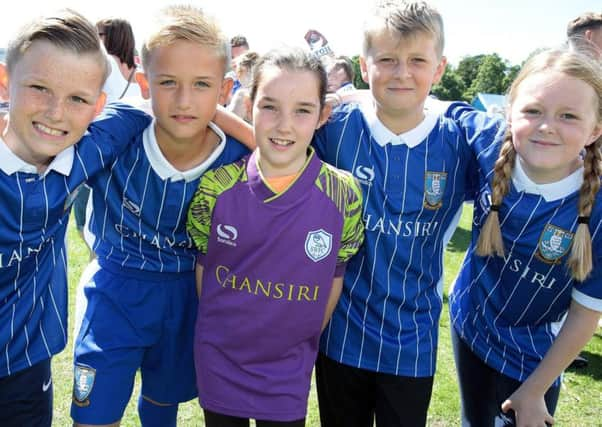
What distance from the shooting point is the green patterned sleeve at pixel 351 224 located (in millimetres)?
1988

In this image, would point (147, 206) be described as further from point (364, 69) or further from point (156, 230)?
point (364, 69)

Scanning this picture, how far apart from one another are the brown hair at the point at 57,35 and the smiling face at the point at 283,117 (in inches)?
25.4

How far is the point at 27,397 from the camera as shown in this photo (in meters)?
1.98

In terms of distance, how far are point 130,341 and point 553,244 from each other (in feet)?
5.50

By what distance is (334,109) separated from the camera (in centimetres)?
232

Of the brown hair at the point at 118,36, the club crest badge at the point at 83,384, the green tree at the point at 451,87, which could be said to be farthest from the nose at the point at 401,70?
the green tree at the point at 451,87

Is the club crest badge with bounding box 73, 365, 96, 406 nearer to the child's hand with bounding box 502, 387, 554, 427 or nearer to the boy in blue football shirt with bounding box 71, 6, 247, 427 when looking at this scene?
the boy in blue football shirt with bounding box 71, 6, 247, 427

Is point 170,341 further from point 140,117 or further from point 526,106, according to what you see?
point 526,106

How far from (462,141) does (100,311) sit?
Result: 1.63m

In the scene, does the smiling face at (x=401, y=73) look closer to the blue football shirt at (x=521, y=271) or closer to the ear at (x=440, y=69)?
the ear at (x=440, y=69)

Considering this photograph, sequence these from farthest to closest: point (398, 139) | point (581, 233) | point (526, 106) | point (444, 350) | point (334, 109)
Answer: point (444, 350)
point (334, 109)
point (398, 139)
point (526, 106)
point (581, 233)

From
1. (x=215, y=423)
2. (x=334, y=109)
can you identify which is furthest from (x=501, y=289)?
(x=215, y=423)

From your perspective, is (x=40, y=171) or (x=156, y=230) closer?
(x=40, y=171)

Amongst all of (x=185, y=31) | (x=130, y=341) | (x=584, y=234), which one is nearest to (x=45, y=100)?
(x=185, y=31)
